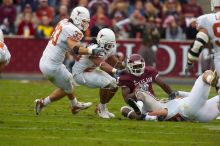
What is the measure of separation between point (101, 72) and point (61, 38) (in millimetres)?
753

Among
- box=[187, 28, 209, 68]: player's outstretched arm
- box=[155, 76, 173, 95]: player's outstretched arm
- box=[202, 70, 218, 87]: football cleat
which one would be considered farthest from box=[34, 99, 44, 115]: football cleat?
box=[187, 28, 209, 68]: player's outstretched arm

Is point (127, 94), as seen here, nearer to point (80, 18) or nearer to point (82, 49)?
point (82, 49)

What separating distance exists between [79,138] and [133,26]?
1072 centimetres

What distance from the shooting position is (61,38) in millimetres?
10898

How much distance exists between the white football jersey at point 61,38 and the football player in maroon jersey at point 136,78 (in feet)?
2.70

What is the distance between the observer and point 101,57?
11016 millimetres

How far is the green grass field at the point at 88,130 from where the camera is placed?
28.3 feet

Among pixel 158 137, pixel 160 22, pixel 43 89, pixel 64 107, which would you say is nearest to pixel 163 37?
pixel 160 22

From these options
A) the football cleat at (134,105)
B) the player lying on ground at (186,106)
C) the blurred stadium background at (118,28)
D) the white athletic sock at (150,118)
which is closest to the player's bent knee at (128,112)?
the player lying on ground at (186,106)

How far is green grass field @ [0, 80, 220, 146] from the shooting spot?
8.62m

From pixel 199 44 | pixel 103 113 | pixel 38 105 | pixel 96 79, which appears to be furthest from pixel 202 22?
pixel 38 105

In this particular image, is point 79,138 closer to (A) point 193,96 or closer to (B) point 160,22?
(A) point 193,96

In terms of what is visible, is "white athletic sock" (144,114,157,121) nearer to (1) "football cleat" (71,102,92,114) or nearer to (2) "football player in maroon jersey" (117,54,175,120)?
(2) "football player in maroon jersey" (117,54,175,120)

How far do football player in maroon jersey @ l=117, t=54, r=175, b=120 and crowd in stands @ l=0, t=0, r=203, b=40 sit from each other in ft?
26.2
